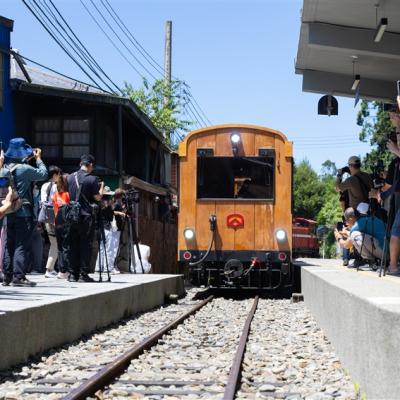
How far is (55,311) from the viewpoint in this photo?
25.6 feet

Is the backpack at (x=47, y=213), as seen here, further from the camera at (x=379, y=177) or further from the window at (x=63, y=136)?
the window at (x=63, y=136)

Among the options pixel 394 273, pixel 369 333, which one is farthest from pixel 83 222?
pixel 369 333

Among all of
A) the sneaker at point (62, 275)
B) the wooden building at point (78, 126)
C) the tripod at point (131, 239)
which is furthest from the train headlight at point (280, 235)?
the wooden building at point (78, 126)

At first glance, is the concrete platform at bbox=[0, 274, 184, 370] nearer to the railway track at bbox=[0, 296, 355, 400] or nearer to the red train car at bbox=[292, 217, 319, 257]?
the railway track at bbox=[0, 296, 355, 400]

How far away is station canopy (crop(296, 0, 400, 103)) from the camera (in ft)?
38.6

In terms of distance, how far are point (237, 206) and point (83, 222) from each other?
5008mm

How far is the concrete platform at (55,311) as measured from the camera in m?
6.70

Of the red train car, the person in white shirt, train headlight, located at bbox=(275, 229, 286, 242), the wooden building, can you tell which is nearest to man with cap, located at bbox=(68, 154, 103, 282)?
the person in white shirt

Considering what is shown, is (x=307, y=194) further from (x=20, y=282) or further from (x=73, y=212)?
(x=20, y=282)

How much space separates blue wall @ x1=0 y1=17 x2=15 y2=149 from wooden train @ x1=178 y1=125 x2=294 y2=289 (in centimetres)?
593

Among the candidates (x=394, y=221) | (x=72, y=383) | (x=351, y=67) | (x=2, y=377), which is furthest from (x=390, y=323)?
(x=351, y=67)

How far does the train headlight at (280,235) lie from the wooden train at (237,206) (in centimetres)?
2

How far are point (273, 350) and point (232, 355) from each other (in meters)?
0.74

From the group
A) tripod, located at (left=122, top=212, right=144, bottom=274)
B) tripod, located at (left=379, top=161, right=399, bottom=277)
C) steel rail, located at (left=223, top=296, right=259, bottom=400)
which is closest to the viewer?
steel rail, located at (left=223, top=296, right=259, bottom=400)
